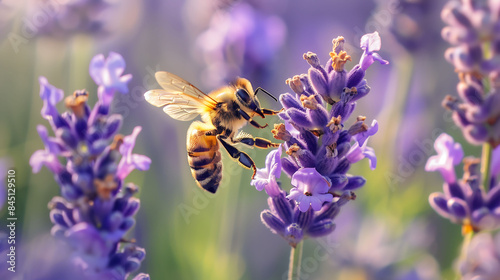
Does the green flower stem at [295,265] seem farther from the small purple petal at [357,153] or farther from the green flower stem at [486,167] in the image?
the green flower stem at [486,167]

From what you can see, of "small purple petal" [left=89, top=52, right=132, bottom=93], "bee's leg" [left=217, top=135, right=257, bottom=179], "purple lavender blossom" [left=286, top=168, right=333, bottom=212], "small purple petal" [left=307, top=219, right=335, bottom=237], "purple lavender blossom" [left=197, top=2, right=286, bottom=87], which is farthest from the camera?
"purple lavender blossom" [left=197, top=2, right=286, bottom=87]

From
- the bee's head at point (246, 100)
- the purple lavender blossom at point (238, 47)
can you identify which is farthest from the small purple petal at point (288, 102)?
the purple lavender blossom at point (238, 47)

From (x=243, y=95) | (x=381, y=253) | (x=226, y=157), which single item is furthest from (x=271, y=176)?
(x=226, y=157)

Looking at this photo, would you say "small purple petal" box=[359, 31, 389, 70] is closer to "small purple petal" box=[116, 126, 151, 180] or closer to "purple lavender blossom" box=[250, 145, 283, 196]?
"purple lavender blossom" box=[250, 145, 283, 196]

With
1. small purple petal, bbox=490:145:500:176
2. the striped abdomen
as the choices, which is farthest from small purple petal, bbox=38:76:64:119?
small purple petal, bbox=490:145:500:176

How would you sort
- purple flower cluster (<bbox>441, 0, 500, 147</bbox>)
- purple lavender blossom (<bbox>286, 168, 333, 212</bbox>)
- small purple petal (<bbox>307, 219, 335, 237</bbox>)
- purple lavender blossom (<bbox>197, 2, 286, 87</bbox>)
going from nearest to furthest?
purple lavender blossom (<bbox>286, 168, 333, 212</bbox>) → small purple petal (<bbox>307, 219, 335, 237</bbox>) → purple flower cluster (<bbox>441, 0, 500, 147</bbox>) → purple lavender blossom (<bbox>197, 2, 286, 87</bbox>)

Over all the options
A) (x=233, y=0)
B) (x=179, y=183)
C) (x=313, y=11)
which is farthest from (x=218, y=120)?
(x=313, y=11)
